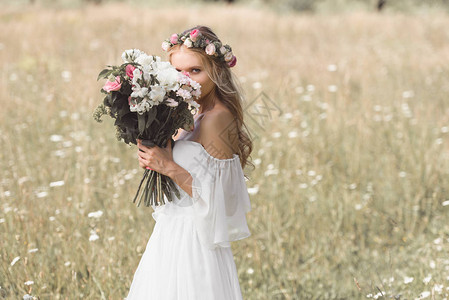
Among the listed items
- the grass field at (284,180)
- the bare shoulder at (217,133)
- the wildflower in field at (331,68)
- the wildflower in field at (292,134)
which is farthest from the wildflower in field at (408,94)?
the bare shoulder at (217,133)

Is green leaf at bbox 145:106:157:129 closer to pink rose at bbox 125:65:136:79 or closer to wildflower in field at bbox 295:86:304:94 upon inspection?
pink rose at bbox 125:65:136:79

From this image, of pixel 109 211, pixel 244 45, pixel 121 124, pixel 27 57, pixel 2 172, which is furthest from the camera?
pixel 244 45

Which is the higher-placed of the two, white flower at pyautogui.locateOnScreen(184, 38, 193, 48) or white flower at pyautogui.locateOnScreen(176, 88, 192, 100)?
white flower at pyautogui.locateOnScreen(184, 38, 193, 48)

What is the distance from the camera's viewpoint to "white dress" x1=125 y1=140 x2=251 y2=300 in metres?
2.03

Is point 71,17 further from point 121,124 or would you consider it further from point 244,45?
point 121,124

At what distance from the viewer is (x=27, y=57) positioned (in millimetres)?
7785

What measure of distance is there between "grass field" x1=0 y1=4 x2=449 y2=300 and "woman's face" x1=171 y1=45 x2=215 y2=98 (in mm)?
652

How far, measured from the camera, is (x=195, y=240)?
205cm

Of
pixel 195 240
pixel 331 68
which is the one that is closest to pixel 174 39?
pixel 195 240

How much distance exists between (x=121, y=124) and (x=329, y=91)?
4.88 meters

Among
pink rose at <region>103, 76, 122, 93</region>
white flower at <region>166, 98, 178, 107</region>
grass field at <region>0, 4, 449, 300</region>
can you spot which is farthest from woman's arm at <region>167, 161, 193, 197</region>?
grass field at <region>0, 4, 449, 300</region>

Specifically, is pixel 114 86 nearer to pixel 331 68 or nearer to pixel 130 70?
pixel 130 70

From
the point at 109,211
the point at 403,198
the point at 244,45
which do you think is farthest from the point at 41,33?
the point at 403,198

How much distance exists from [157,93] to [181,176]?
370 mm
